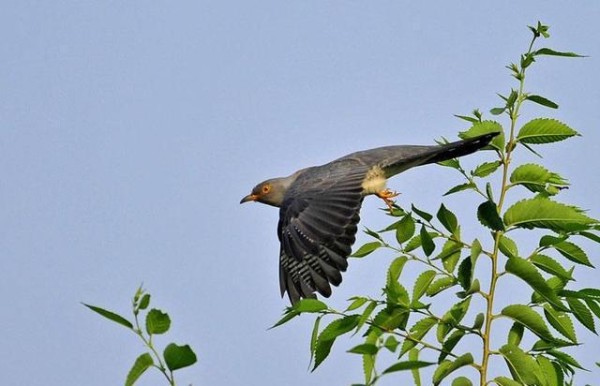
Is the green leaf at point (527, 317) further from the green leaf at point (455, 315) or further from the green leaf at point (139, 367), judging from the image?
the green leaf at point (139, 367)

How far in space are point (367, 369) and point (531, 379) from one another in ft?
2.12

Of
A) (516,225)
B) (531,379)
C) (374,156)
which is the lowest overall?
(531,379)

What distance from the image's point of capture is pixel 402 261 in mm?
4465

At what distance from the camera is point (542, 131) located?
4344mm

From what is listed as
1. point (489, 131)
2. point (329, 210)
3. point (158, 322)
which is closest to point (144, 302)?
point (158, 322)

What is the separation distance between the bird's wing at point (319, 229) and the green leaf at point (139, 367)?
4515mm

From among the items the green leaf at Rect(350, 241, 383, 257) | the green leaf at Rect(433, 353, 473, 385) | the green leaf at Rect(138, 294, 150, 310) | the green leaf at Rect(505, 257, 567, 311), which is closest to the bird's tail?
the green leaf at Rect(350, 241, 383, 257)

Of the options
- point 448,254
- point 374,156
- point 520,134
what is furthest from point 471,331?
point 374,156

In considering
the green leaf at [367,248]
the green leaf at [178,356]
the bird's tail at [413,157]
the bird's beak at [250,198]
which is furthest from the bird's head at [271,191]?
the green leaf at [178,356]

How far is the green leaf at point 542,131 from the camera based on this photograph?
4344 millimetres

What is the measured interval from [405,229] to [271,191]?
18.6 ft

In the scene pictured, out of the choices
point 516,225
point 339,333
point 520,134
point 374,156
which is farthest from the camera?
point 374,156

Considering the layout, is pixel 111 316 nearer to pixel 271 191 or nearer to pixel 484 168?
pixel 484 168

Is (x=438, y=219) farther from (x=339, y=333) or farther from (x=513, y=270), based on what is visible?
(x=339, y=333)
